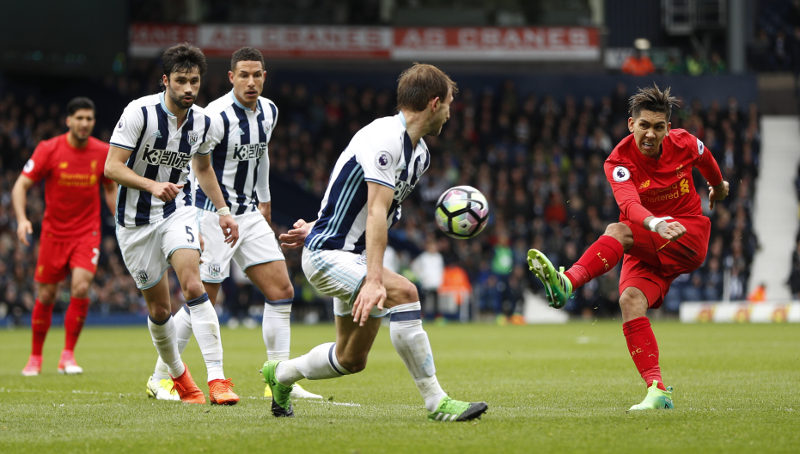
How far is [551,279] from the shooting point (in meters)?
6.12

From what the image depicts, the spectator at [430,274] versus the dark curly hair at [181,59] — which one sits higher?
the dark curly hair at [181,59]

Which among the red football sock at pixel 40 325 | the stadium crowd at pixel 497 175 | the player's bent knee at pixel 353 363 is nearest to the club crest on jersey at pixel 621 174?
the player's bent knee at pixel 353 363

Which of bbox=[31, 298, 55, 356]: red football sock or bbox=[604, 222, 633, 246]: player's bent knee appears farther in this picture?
bbox=[31, 298, 55, 356]: red football sock

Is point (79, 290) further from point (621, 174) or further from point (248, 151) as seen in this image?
point (621, 174)

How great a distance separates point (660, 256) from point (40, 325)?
251 inches

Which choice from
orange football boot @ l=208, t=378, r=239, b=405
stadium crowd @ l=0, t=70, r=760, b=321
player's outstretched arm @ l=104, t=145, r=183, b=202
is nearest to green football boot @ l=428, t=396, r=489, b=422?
orange football boot @ l=208, t=378, r=239, b=405

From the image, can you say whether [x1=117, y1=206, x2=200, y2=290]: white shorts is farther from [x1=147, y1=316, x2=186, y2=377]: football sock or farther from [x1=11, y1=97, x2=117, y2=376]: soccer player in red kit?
[x1=11, y1=97, x2=117, y2=376]: soccer player in red kit

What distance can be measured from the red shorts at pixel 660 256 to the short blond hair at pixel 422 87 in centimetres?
204

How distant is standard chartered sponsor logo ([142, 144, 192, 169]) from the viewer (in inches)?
265

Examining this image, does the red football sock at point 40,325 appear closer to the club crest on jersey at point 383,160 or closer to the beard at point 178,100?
the beard at point 178,100

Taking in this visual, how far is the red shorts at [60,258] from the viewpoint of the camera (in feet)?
31.2

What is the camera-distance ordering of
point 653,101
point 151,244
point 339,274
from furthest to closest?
point 151,244 → point 653,101 → point 339,274

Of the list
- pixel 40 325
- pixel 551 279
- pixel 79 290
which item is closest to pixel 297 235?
pixel 551 279

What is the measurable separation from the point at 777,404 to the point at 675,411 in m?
0.82
